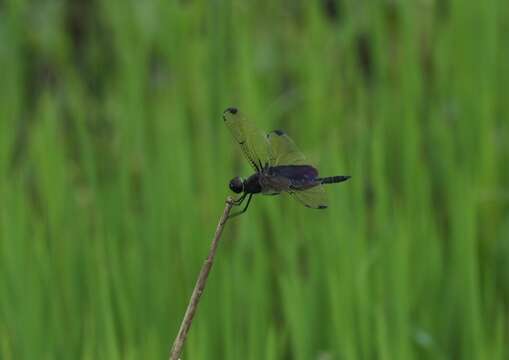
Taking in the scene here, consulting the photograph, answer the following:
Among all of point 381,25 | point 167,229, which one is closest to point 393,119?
point 381,25

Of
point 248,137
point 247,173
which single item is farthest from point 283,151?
point 247,173

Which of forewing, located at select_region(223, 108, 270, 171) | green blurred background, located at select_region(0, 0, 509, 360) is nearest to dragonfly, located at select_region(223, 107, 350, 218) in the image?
forewing, located at select_region(223, 108, 270, 171)

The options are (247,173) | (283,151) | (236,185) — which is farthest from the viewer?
(247,173)

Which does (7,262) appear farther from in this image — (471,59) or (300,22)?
(300,22)

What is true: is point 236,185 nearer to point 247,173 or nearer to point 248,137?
point 248,137

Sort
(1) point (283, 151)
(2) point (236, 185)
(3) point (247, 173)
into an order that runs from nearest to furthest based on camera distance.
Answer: (2) point (236, 185)
(1) point (283, 151)
(3) point (247, 173)

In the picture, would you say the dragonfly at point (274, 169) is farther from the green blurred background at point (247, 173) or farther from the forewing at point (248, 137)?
the green blurred background at point (247, 173)

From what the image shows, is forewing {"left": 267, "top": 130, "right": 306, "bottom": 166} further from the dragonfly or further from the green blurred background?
the green blurred background
